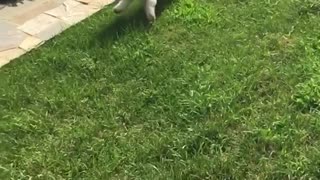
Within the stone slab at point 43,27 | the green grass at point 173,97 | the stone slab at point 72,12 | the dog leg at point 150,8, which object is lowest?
the green grass at point 173,97

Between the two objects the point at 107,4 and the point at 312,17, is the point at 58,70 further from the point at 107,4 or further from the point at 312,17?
the point at 312,17

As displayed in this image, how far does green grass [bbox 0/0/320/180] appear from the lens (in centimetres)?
312

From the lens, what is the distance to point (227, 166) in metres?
3.01

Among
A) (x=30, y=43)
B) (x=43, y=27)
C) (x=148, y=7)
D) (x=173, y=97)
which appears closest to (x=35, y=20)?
(x=43, y=27)

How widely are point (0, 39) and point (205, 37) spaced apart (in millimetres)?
1664

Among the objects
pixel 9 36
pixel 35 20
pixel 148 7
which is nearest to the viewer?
pixel 148 7

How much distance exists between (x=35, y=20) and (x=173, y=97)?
1737mm

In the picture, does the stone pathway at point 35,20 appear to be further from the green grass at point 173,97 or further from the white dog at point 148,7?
the white dog at point 148,7

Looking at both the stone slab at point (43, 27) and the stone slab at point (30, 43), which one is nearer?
the stone slab at point (30, 43)

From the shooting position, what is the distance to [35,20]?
4754 mm

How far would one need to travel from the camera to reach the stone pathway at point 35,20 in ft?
14.5

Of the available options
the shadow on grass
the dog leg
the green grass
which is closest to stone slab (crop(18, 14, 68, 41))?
the green grass

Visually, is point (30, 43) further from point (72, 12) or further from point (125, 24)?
point (125, 24)

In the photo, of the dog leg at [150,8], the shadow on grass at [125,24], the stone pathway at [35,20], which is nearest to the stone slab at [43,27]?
the stone pathway at [35,20]
